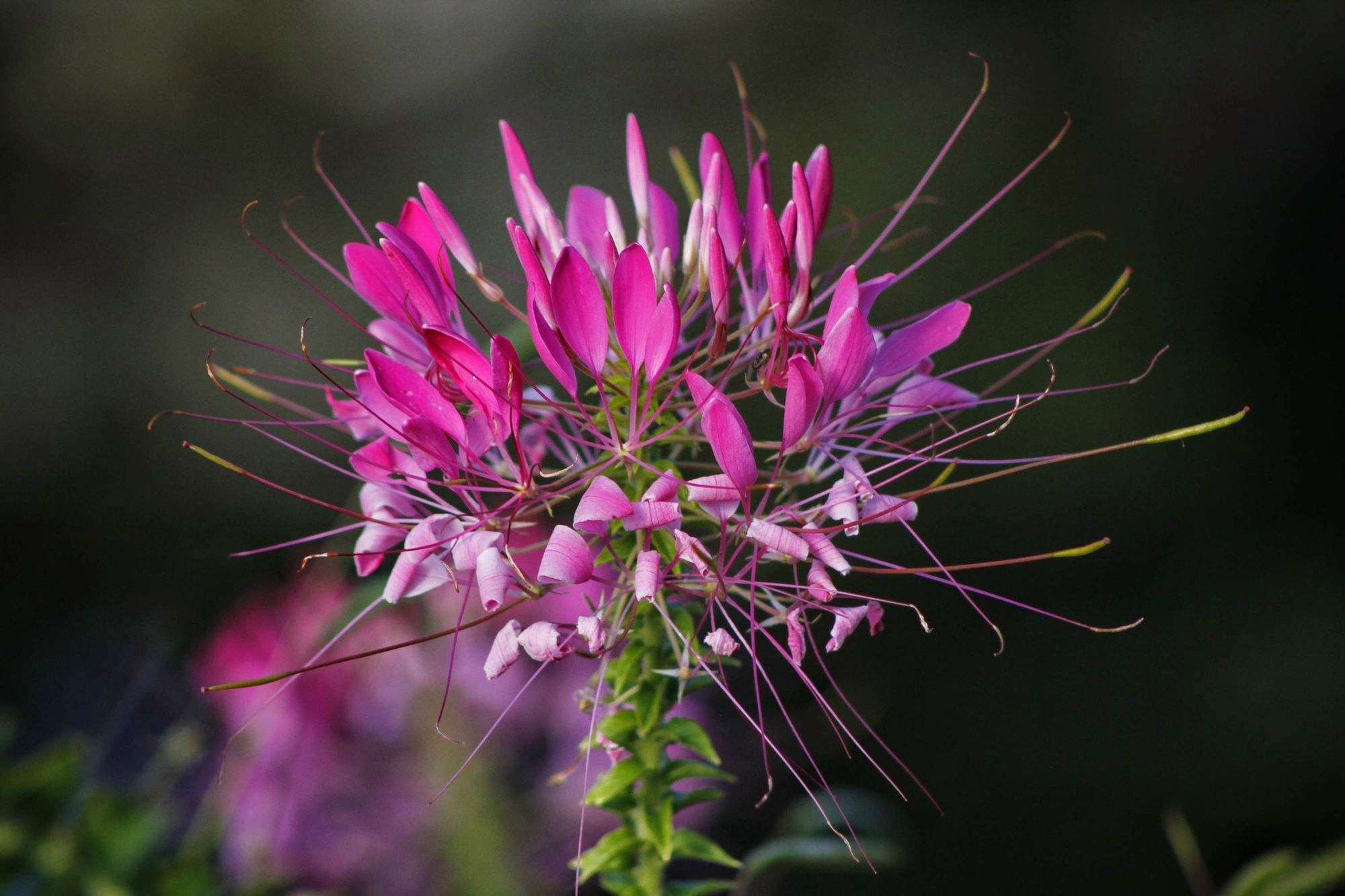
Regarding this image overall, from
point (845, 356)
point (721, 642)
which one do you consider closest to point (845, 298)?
point (845, 356)

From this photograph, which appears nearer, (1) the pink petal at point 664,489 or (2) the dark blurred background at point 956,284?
(1) the pink petal at point 664,489

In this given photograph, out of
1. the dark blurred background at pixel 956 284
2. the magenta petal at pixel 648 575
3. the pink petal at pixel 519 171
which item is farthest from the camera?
the dark blurred background at pixel 956 284

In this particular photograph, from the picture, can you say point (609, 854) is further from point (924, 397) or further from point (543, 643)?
point (924, 397)

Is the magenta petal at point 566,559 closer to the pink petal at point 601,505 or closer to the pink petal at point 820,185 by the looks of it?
the pink petal at point 601,505

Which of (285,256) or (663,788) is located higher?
(285,256)

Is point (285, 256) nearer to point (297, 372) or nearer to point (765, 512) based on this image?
point (297, 372)

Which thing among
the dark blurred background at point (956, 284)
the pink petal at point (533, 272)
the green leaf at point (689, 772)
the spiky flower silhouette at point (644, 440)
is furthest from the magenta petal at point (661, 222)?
the dark blurred background at point (956, 284)

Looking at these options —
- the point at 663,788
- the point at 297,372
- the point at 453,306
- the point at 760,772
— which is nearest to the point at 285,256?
the point at 297,372
